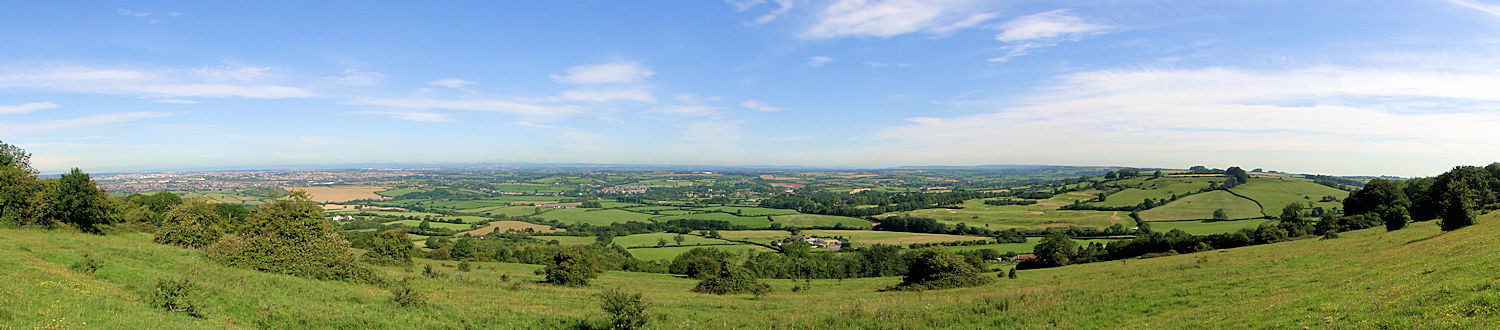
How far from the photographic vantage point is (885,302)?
23.7 meters

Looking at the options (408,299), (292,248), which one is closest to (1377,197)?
(408,299)

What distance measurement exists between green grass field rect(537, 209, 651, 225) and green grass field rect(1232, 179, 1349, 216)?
102 meters

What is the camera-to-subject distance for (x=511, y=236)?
81.3 m

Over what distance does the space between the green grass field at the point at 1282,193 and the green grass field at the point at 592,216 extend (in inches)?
4032

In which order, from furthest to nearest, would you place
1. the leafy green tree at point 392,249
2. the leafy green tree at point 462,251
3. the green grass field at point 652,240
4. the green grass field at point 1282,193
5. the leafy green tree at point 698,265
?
the green grass field at point 1282,193
the green grass field at point 652,240
the leafy green tree at point 462,251
the leafy green tree at point 698,265
the leafy green tree at point 392,249

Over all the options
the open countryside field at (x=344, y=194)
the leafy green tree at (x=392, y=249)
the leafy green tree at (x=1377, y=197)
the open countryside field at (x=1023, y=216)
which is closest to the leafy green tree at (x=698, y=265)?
the leafy green tree at (x=392, y=249)

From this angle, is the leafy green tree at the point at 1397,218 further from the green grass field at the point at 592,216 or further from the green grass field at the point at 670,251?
the green grass field at the point at 592,216

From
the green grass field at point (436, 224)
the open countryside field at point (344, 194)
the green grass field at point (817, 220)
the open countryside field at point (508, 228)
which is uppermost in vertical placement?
the open countryside field at point (344, 194)

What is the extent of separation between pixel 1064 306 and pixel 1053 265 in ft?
93.0

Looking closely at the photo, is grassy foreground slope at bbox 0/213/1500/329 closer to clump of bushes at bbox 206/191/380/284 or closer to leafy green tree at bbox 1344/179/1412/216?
clump of bushes at bbox 206/191/380/284

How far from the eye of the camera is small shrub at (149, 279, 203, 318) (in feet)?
45.1

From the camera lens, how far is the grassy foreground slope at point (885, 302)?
11328 millimetres

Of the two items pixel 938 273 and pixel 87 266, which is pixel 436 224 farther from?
pixel 938 273

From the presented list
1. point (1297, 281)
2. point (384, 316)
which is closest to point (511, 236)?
point (384, 316)
